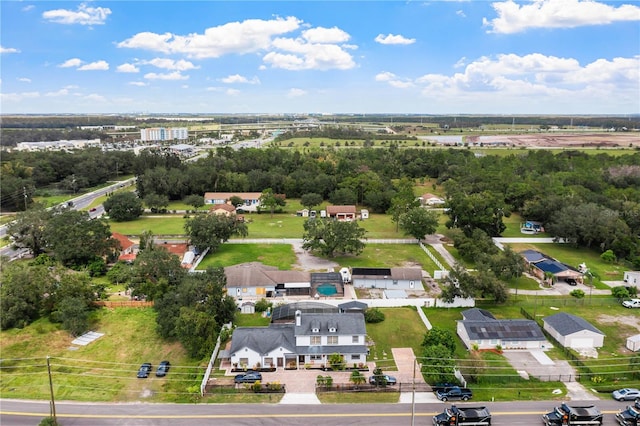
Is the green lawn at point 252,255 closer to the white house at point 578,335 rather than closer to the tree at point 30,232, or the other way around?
the tree at point 30,232

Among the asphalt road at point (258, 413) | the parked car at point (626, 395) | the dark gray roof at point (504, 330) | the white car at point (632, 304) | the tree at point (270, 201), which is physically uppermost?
the tree at point (270, 201)

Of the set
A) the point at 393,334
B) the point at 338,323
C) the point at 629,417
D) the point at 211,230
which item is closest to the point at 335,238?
the point at 211,230

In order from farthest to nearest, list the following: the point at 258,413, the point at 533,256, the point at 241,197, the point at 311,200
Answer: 1. the point at 241,197
2. the point at 311,200
3. the point at 533,256
4. the point at 258,413

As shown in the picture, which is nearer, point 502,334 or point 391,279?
point 502,334

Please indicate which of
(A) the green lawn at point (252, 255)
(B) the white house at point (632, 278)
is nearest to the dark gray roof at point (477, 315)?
(B) the white house at point (632, 278)

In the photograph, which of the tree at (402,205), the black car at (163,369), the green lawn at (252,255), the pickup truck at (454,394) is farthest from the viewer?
the tree at (402,205)

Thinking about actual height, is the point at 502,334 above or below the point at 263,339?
below

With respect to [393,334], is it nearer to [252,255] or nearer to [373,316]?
[373,316]
